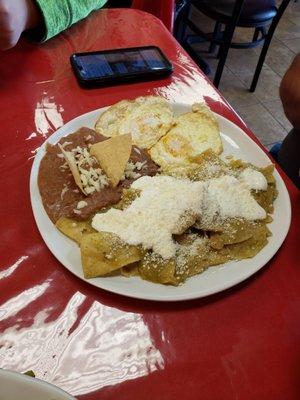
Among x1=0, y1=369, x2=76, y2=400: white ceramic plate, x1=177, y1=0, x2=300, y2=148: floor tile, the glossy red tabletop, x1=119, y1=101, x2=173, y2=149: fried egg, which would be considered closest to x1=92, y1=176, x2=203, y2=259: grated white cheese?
the glossy red tabletop

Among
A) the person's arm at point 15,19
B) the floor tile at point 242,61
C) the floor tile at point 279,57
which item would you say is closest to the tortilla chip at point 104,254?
the person's arm at point 15,19

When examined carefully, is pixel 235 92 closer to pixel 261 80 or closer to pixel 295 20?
pixel 261 80

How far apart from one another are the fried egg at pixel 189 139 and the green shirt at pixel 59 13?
49 centimetres

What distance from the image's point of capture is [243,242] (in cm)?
77

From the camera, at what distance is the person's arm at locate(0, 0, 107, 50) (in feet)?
3.46

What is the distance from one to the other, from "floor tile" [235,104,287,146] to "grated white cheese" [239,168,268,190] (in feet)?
5.15

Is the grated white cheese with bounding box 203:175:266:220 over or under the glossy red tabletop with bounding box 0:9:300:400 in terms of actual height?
over

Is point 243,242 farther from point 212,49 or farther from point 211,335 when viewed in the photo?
point 212,49

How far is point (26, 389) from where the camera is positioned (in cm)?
40

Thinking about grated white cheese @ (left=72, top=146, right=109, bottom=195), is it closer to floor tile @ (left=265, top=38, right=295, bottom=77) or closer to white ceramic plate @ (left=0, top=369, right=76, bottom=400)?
white ceramic plate @ (left=0, top=369, right=76, bottom=400)

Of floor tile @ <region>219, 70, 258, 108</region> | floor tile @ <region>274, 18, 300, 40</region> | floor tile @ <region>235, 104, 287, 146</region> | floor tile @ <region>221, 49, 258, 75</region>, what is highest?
floor tile @ <region>274, 18, 300, 40</region>

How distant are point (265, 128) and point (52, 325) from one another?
6.94ft

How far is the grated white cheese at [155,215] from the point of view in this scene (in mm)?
719

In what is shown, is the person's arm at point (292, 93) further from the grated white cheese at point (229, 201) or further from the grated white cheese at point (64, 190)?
the grated white cheese at point (64, 190)
